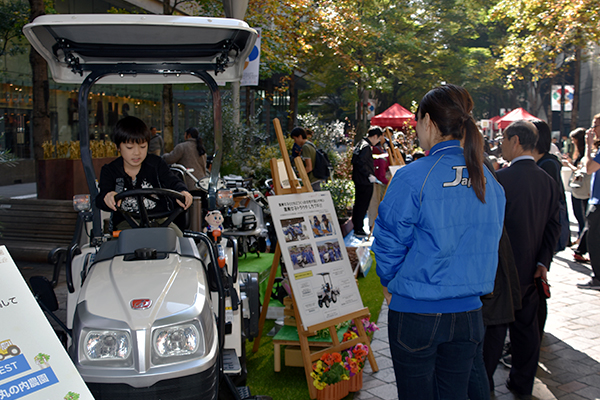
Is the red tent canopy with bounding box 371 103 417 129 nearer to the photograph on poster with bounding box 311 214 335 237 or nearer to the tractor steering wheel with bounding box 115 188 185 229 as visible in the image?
the photograph on poster with bounding box 311 214 335 237

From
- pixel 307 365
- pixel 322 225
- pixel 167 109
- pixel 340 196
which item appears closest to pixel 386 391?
pixel 307 365

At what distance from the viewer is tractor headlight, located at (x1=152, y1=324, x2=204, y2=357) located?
2.40 meters

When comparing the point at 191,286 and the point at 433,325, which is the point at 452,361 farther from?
the point at 191,286

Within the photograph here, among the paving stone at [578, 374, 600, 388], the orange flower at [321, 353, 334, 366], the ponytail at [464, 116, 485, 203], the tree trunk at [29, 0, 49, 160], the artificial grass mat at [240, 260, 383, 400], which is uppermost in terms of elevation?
the tree trunk at [29, 0, 49, 160]

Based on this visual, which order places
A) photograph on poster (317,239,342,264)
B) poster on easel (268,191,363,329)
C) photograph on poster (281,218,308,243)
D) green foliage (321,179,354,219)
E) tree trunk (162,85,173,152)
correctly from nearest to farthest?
poster on easel (268,191,363,329), photograph on poster (281,218,308,243), photograph on poster (317,239,342,264), green foliage (321,179,354,219), tree trunk (162,85,173,152)

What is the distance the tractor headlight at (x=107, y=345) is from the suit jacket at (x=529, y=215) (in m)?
2.77

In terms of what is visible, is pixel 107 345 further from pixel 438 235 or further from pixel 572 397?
pixel 572 397

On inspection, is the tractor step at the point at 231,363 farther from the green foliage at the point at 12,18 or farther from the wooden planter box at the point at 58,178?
the green foliage at the point at 12,18

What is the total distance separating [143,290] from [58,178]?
23.4 ft

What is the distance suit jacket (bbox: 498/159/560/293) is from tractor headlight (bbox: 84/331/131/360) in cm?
277

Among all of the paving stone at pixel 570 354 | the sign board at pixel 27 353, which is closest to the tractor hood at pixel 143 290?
the sign board at pixel 27 353

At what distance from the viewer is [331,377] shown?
148 inches

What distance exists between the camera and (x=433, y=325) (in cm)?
230

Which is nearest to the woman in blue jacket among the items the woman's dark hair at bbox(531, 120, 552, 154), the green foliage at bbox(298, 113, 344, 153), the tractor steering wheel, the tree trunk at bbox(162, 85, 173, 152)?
the tractor steering wheel
